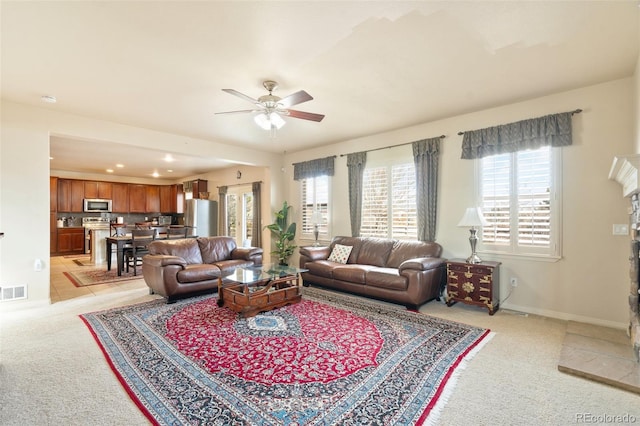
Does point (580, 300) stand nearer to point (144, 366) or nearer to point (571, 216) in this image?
point (571, 216)

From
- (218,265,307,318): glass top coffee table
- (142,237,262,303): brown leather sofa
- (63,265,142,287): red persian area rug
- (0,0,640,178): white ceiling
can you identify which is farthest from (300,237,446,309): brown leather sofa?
(63,265,142,287): red persian area rug

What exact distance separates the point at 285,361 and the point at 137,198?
10.5 meters

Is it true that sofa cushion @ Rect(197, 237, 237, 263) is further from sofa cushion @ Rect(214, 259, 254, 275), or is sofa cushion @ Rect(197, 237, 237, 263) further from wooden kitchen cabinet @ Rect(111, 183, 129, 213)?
wooden kitchen cabinet @ Rect(111, 183, 129, 213)

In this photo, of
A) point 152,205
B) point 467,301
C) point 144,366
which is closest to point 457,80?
point 467,301

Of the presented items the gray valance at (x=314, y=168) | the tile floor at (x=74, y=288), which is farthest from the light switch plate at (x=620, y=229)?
the tile floor at (x=74, y=288)

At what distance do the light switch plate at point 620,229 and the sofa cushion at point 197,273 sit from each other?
15.6ft

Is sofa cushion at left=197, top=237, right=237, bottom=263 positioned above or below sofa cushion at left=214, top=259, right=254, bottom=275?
above

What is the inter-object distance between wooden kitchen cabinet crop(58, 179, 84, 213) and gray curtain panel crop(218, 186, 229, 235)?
15.3 ft

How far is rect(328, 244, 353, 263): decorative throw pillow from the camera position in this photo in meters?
5.28

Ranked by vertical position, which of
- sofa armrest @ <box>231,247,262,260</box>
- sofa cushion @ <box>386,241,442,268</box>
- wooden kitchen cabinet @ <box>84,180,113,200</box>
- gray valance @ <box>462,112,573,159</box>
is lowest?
sofa armrest @ <box>231,247,262,260</box>

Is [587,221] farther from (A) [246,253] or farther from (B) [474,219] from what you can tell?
(A) [246,253]

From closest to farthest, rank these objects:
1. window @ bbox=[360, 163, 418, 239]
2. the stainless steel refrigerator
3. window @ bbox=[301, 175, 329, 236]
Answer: window @ bbox=[360, 163, 418, 239] < window @ bbox=[301, 175, 329, 236] < the stainless steel refrigerator

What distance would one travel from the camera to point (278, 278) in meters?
4.02

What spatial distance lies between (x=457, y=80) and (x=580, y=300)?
9.62ft
